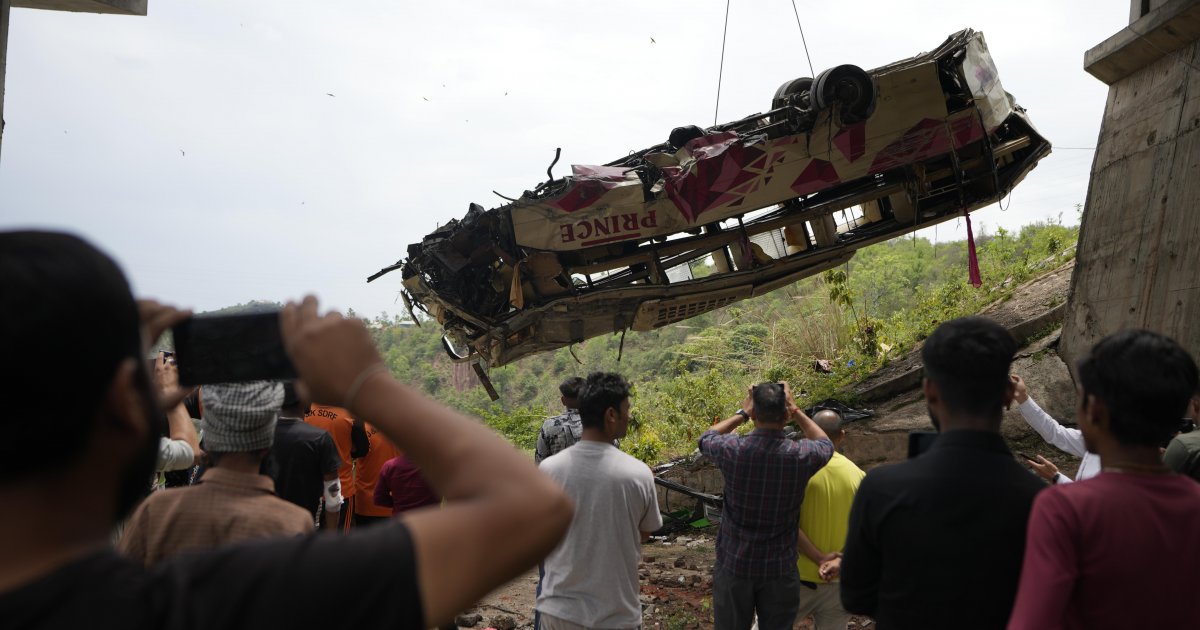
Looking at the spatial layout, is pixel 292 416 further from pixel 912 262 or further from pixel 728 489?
pixel 912 262

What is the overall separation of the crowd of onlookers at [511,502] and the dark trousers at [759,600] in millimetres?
12

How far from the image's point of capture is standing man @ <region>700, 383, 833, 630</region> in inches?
161

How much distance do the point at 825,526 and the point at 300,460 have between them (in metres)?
2.93

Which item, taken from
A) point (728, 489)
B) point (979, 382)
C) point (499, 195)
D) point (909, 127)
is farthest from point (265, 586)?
point (909, 127)

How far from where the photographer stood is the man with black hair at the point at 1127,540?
73.4 inches

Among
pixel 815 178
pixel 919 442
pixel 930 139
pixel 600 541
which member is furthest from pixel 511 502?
pixel 930 139

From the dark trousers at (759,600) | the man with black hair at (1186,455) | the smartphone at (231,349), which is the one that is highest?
the smartphone at (231,349)

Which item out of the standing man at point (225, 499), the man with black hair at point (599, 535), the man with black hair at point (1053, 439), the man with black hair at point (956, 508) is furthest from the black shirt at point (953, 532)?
the standing man at point (225, 499)

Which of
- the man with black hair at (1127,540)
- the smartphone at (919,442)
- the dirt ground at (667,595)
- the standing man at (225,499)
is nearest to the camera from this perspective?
the man with black hair at (1127,540)

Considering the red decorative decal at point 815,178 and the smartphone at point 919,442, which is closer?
→ the smartphone at point 919,442

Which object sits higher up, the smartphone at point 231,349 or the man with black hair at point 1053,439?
the smartphone at point 231,349

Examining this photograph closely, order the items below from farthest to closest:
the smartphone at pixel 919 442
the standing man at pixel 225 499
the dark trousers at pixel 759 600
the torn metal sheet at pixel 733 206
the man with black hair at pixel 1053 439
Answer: the torn metal sheet at pixel 733 206, the dark trousers at pixel 759 600, the man with black hair at pixel 1053 439, the smartphone at pixel 919 442, the standing man at pixel 225 499

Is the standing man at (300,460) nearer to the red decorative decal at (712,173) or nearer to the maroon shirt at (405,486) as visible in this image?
the maroon shirt at (405,486)

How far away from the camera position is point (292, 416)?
15.8 ft
